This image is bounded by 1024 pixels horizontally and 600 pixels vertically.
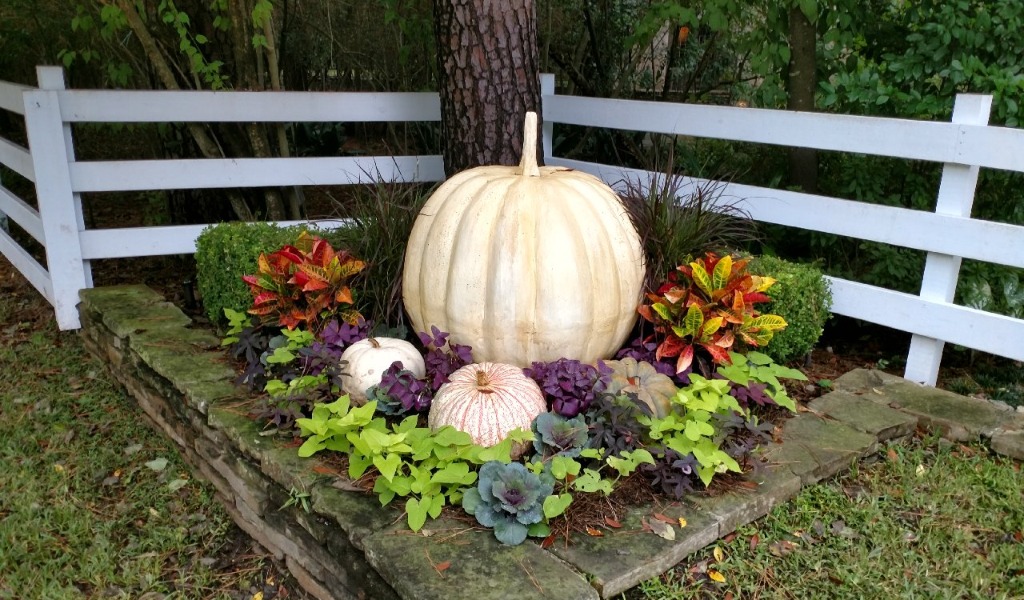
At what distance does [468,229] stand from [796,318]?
1.50m

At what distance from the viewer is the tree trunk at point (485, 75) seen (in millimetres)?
3674

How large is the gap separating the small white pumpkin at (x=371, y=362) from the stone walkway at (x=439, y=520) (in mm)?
341

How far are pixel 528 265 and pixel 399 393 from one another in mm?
644

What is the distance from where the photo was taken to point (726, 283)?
3021 mm

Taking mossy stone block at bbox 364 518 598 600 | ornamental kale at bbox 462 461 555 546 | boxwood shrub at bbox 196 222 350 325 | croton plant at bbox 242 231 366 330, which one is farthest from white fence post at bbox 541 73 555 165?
mossy stone block at bbox 364 518 598 600

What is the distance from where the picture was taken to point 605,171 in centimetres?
468

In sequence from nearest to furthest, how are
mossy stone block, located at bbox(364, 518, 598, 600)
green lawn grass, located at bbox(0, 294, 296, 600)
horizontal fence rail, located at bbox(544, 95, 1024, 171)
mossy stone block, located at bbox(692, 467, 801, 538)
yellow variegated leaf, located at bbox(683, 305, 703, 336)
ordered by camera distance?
mossy stone block, located at bbox(364, 518, 598, 600) → mossy stone block, located at bbox(692, 467, 801, 538) → green lawn grass, located at bbox(0, 294, 296, 600) → yellow variegated leaf, located at bbox(683, 305, 703, 336) → horizontal fence rail, located at bbox(544, 95, 1024, 171)

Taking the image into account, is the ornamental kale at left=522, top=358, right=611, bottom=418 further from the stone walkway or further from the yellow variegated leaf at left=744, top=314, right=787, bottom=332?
A: the yellow variegated leaf at left=744, top=314, right=787, bottom=332

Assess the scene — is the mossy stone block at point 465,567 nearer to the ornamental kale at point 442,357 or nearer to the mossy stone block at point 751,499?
the mossy stone block at point 751,499

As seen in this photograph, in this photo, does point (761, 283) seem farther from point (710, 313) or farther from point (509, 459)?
point (509, 459)

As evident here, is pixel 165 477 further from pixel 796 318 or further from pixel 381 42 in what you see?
pixel 381 42

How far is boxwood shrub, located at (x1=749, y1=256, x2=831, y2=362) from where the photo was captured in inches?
131

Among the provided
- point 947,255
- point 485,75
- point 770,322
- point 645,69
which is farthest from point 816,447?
point 645,69

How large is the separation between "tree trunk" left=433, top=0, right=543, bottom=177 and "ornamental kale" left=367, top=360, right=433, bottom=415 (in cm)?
144
